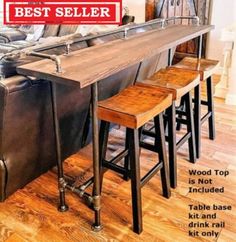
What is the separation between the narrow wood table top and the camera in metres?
1.45

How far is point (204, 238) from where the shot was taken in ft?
5.83

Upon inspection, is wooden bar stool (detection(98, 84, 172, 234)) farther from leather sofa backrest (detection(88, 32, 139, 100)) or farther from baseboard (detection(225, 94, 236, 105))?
baseboard (detection(225, 94, 236, 105))

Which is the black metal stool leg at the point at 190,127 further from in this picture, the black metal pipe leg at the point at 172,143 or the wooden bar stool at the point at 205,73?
the black metal pipe leg at the point at 172,143

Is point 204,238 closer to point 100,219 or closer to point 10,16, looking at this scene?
point 100,219

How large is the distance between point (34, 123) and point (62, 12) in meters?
3.82

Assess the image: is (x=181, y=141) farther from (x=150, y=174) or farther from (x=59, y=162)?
(x=59, y=162)

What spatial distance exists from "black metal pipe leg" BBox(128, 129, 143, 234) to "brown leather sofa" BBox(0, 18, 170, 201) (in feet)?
1.94

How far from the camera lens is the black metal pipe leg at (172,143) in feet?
6.72

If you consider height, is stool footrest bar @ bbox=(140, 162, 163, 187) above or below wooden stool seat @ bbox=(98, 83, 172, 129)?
below

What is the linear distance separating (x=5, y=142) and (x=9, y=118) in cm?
16

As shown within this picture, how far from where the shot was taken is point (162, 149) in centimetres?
193

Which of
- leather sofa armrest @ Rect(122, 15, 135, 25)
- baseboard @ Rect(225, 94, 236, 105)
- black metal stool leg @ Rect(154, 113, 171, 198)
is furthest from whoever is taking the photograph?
leather sofa armrest @ Rect(122, 15, 135, 25)

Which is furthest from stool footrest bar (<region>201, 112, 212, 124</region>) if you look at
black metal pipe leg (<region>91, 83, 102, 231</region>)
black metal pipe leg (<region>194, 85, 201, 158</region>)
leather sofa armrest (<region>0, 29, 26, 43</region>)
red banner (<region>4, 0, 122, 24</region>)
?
leather sofa armrest (<region>0, 29, 26, 43</region>)

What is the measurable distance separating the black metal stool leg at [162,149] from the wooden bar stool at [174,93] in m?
0.12
